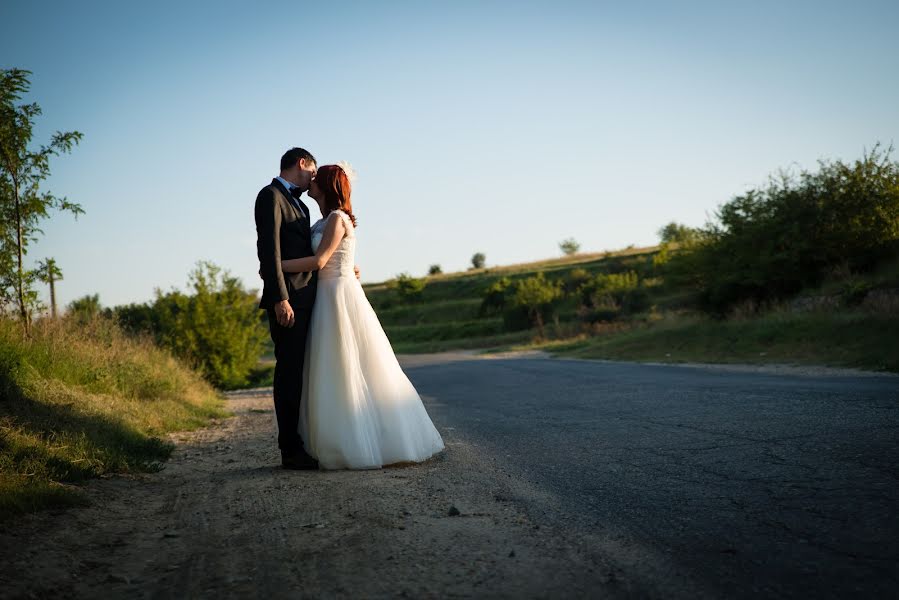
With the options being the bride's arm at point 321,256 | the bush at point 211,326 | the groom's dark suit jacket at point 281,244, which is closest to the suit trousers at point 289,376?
the groom's dark suit jacket at point 281,244

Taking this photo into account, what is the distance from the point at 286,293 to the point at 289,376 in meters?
0.66

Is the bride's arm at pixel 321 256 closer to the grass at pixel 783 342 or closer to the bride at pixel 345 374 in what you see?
the bride at pixel 345 374

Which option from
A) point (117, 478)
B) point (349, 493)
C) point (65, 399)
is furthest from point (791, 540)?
point (65, 399)

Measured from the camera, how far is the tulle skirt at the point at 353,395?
4980 mm

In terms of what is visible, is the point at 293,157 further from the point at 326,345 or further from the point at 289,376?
the point at 289,376

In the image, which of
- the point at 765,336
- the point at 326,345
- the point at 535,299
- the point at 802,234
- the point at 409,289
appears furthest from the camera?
the point at 409,289

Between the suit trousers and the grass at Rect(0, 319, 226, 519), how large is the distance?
1.26m

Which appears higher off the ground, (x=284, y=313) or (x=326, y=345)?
(x=284, y=313)

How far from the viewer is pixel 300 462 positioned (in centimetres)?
512

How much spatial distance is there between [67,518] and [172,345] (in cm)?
1814

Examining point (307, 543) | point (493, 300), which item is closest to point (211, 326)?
point (307, 543)

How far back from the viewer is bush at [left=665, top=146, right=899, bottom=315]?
24609 millimetres

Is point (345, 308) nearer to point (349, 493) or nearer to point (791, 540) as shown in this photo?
point (349, 493)

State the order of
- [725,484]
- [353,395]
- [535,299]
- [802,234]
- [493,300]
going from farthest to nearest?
[493,300]
[535,299]
[802,234]
[353,395]
[725,484]
